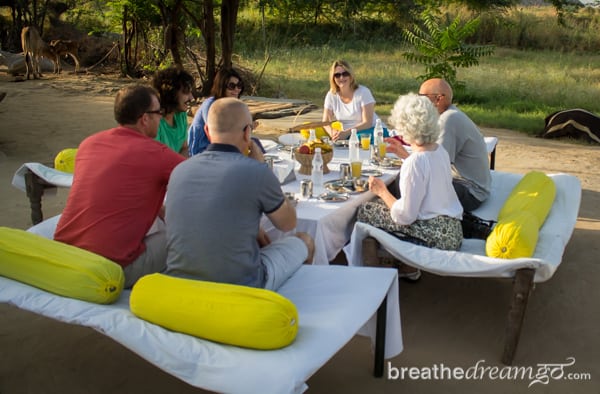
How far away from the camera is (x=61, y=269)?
2824mm

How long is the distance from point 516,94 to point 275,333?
12660 millimetres

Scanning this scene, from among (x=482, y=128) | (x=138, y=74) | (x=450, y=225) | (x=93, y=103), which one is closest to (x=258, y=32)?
(x=138, y=74)

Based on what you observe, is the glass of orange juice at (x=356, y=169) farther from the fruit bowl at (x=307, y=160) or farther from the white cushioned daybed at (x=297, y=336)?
the white cushioned daybed at (x=297, y=336)

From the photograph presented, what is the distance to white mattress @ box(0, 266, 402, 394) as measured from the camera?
2309mm

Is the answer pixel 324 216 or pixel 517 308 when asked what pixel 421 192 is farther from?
pixel 517 308

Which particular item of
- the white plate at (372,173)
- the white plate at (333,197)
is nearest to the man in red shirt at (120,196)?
the white plate at (333,197)

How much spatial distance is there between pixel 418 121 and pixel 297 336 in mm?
1609

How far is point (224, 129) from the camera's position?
285 cm

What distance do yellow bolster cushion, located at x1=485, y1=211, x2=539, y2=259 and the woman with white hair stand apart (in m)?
0.30

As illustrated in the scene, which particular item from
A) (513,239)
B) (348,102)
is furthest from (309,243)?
(348,102)

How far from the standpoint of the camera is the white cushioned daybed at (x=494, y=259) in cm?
322

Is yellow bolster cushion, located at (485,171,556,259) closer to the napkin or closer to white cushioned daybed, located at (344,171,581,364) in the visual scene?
white cushioned daybed, located at (344,171,581,364)

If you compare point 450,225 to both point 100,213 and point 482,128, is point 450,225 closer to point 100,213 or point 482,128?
point 100,213

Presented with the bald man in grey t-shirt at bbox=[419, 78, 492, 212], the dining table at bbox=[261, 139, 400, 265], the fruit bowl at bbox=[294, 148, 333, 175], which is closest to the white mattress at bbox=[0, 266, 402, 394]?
the dining table at bbox=[261, 139, 400, 265]
